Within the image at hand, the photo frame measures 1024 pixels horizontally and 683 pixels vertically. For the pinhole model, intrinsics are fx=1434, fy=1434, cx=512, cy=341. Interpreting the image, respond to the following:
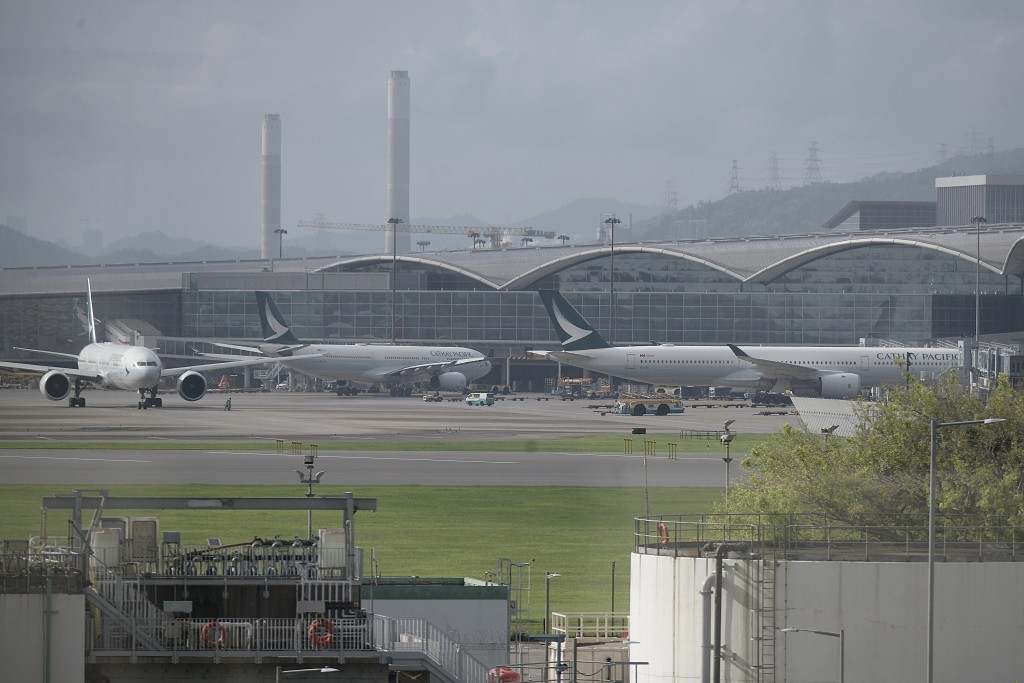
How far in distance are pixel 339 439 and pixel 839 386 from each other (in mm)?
58392

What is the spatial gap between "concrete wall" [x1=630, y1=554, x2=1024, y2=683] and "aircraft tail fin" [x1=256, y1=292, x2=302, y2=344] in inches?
5461

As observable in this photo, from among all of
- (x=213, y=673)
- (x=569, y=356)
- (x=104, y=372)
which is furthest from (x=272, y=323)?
(x=213, y=673)

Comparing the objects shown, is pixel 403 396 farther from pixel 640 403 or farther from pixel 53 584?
pixel 53 584

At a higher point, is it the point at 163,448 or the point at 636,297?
Result: the point at 636,297

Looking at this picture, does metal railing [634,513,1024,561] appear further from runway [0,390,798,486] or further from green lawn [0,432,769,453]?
green lawn [0,432,769,453]

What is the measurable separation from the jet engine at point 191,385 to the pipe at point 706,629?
9553 centimetres

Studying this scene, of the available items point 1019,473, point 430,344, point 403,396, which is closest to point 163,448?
point 1019,473

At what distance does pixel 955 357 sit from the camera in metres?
135

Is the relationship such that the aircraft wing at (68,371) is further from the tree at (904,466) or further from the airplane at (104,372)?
the tree at (904,466)

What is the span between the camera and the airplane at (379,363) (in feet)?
518

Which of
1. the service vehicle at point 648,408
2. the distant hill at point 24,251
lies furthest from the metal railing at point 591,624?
the service vehicle at point 648,408

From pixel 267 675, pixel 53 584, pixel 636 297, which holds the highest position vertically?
pixel 636 297

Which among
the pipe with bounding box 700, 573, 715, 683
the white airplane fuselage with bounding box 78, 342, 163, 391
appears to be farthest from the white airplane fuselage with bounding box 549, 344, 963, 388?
the pipe with bounding box 700, 573, 715, 683

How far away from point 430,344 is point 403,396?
105ft
